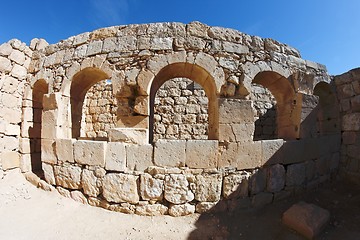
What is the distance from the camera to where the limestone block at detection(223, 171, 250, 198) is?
11.2ft

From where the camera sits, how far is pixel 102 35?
390 centimetres

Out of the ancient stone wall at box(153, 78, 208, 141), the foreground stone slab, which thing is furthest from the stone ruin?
Result: the ancient stone wall at box(153, 78, 208, 141)

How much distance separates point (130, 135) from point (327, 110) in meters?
5.76

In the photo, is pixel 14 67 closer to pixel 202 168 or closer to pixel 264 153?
pixel 202 168

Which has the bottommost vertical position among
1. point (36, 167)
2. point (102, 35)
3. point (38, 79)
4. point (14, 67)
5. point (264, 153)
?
point (36, 167)

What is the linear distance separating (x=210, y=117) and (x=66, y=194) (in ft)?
11.8

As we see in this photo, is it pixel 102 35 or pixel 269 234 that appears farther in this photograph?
pixel 102 35

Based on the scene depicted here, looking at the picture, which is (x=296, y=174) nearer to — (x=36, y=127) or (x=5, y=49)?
(x=36, y=127)

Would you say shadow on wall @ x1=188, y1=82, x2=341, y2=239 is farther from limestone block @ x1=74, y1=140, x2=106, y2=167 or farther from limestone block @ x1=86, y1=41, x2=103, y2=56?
limestone block @ x1=86, y1=41, x2=103, y2=56

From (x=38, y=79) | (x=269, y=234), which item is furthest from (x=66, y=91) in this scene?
(x=269, y=234)

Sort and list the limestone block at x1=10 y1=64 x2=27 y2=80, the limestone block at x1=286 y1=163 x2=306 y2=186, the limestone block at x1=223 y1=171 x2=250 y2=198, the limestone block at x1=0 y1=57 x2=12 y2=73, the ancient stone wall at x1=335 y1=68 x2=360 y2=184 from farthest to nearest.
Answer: the ancient stone wall at x1=335 y1=68 x2=360 y2=184
the limestone block at x1=10 y1=64 x2=27 y2=80
the limestone block at x1=0 y1=57 x2=12 y2=73
the limestone block at x1=286 y1=163 x2=306 y2=186
the limestone block at x1=223 y1=171 x2=250 y2=198

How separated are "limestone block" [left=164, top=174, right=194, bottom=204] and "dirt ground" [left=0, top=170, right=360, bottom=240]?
362mm

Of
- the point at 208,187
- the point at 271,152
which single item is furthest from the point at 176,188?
the point at 271,152

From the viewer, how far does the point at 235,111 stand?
352cm
